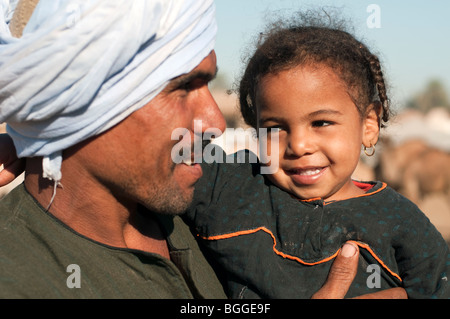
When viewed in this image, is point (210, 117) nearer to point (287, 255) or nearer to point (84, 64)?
point (84, 64)

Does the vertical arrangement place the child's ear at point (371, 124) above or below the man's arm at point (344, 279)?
above

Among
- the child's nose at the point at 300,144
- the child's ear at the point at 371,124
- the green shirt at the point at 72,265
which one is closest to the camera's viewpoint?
the green shirt at the point at 72,265

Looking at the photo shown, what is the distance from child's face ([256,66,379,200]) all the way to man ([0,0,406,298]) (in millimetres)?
443

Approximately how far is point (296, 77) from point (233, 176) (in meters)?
0.69

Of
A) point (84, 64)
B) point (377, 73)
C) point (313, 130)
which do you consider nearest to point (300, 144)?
point (313, 130)

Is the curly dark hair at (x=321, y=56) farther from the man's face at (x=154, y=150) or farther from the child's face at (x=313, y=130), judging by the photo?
the man's face at (x=154, y=150)

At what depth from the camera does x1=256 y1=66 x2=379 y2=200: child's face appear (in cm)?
317

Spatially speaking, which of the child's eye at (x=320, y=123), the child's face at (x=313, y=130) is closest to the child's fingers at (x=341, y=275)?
the child's face at (x=313, y=130)

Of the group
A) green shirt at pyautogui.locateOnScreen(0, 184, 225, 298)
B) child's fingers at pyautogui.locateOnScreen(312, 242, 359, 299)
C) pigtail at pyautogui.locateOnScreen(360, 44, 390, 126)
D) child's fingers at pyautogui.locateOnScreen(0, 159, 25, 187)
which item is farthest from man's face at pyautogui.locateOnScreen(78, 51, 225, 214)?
pigtail at pyautogui.locateOnScreen(360, 44, 390, 126)

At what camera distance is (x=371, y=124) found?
3508 millimetres

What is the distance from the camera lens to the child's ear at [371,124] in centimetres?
347

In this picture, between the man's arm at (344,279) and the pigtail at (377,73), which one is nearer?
the man's arm at (344,279)

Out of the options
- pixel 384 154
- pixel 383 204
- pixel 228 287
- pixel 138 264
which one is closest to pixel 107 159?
pixel 138 264

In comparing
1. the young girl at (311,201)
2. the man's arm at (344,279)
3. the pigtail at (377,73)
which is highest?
the pigtail at (377,73)
